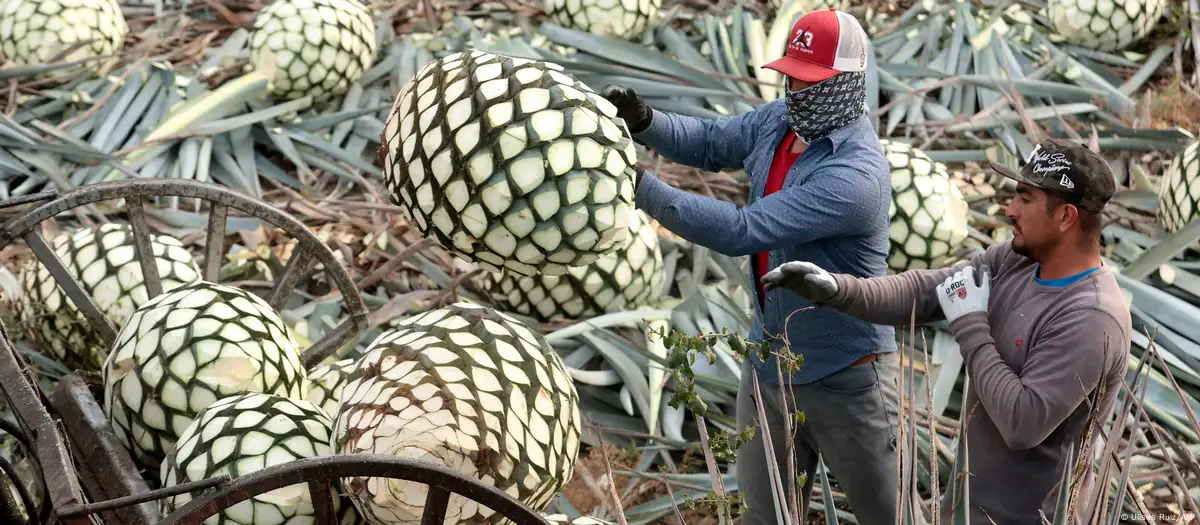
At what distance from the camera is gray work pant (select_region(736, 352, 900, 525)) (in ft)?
6.09

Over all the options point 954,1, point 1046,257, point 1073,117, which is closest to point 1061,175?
point 1046,257

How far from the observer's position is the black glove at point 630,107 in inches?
72.6

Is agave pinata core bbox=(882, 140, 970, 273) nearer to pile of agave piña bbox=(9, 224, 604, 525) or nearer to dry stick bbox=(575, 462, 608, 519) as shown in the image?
dry stick bbox=(575, 462, 608, 519)

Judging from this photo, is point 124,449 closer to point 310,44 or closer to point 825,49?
point 825,49

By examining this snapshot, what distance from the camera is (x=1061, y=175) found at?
1.51 meters

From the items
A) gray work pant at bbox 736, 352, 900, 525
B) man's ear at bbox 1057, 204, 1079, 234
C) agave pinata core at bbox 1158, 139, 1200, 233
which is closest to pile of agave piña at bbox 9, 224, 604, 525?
gray work pant at bbox 736, 352, 900, 525

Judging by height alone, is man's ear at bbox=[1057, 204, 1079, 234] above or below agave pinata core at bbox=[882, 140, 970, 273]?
above

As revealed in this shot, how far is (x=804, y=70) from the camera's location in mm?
1734

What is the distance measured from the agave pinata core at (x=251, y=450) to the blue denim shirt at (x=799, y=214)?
642 mm

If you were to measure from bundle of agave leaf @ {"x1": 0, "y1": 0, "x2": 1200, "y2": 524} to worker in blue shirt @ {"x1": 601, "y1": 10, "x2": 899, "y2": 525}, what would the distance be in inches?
4.4

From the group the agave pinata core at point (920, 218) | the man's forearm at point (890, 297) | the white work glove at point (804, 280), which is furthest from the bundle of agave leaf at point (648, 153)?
the white work glove at point (804, 280)

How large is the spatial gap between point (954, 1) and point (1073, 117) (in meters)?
0.77

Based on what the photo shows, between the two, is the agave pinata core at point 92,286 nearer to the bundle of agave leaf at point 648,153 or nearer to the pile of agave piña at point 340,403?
the bundle of agave leaf at point 648,153

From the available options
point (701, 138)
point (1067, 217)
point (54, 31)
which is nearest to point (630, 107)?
point (701, 138)
